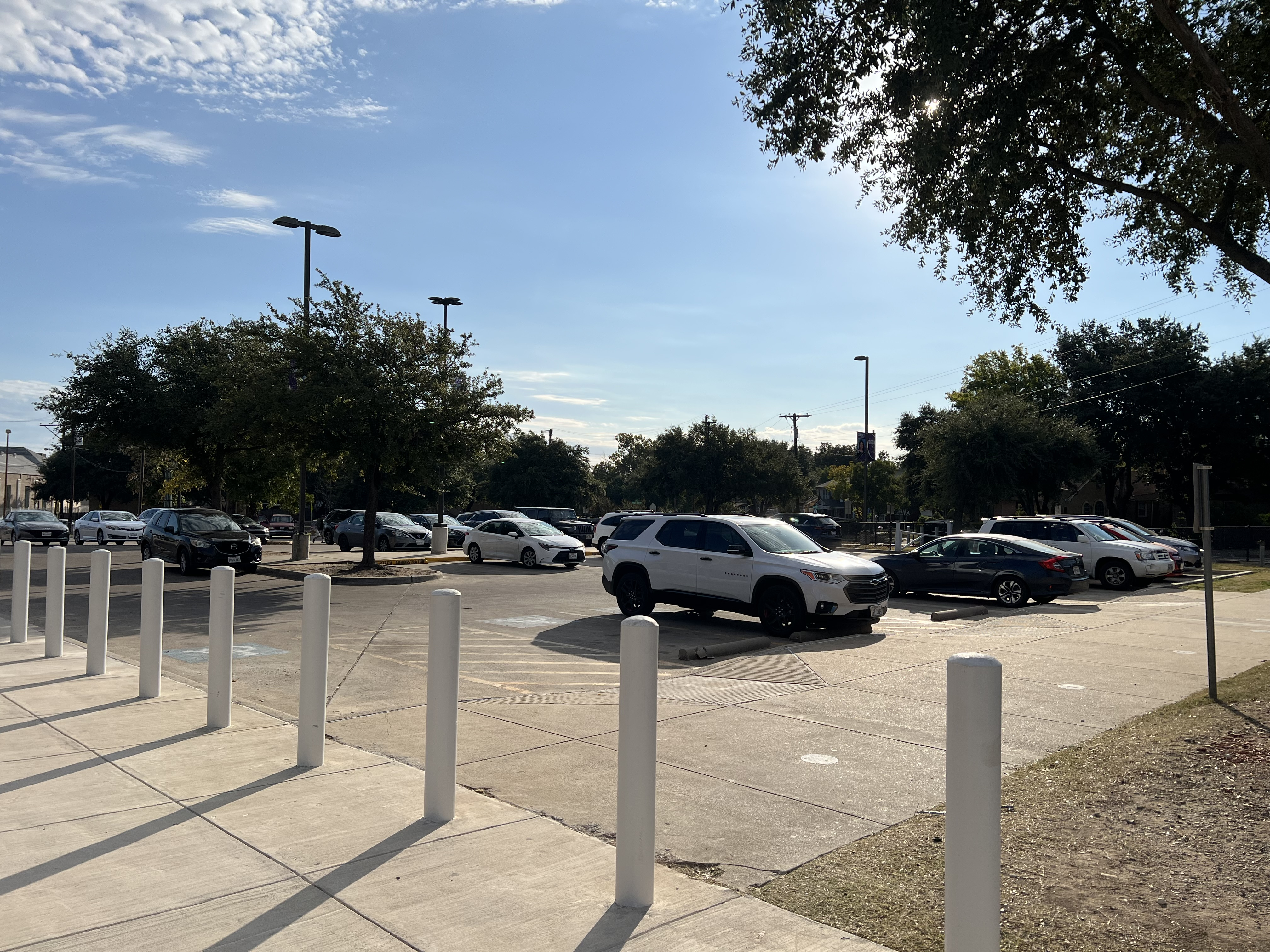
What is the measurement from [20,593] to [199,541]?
13.0 meters

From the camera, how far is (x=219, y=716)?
7.12 m

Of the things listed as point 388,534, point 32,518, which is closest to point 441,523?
point 388,534

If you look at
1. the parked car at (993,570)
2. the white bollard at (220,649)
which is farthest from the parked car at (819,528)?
the white bollard at (220,649)

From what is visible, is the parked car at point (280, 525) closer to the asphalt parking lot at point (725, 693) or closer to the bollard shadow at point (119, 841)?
the asphalt parking lot at point (725, 693)

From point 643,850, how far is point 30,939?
233cm

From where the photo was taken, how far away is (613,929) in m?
3.81

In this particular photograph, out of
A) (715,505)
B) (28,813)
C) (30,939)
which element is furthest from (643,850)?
(715,505)

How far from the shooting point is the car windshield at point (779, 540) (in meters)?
14.3

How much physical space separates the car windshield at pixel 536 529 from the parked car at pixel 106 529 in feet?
62.4

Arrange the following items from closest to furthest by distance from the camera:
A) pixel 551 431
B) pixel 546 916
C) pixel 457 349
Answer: pixel 546 916, pixel 457 349, pixel 551 431

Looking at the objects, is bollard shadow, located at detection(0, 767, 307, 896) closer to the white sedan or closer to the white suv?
the white suv

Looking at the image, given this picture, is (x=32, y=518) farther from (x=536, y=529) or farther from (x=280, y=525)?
(x=536, y=529)

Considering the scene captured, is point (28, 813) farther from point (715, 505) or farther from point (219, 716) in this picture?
point (715, 505)

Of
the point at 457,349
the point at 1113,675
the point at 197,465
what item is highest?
the point at 457,349
